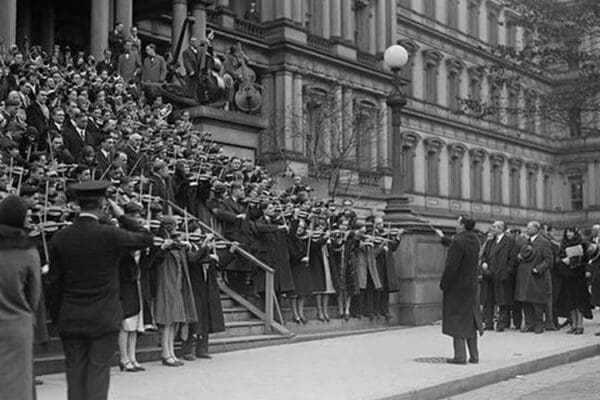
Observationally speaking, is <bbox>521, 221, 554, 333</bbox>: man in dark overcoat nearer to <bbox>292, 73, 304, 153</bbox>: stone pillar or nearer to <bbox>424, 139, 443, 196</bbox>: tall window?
<bbox>292, 73, 304, 153</bbox>: stone pillar

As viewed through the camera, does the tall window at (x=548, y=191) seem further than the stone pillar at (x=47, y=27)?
Yes

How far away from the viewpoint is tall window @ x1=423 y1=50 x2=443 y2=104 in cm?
6444

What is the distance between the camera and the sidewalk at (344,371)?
10164 mm

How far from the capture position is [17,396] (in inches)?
271

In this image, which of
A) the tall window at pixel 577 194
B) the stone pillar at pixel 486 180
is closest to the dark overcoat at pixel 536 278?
the stone pillar at pixel 486 180

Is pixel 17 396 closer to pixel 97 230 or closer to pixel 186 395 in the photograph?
pixel 97 230

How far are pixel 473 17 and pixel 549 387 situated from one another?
63.0m

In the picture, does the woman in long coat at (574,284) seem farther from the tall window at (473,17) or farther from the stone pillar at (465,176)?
the tall window at (473,17)

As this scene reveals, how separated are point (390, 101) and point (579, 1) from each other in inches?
293

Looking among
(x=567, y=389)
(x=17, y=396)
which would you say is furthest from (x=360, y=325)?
(x=17, y=396)

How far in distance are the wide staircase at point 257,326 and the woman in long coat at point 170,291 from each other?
0.57 meters

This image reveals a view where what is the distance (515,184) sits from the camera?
76.6 metres

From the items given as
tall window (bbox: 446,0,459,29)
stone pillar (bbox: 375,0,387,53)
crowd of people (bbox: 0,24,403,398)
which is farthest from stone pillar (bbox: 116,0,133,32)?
tall window (bbox: 446,0,459,29)

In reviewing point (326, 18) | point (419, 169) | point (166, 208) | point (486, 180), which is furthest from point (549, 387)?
point (486, 180)
